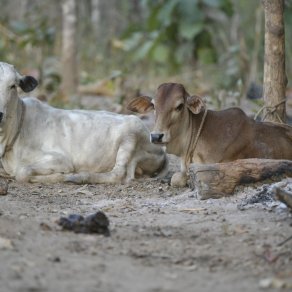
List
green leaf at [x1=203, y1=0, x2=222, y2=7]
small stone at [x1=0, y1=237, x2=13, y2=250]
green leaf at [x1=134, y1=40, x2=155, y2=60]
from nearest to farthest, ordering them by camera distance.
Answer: small stone at [x1=0, y1=237, x2=13, y2=250], green leaf at [x1=203, y1=0, x2=222, y2=7], green leaf at [x1=134, y1=40, x2=155, y2=60]

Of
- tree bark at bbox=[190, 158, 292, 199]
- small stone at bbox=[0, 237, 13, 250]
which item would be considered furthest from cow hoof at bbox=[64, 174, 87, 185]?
small stone at bbox=[0, 237, 13, 250]

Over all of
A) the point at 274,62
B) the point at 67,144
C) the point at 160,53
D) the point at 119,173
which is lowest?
the point at 119,173

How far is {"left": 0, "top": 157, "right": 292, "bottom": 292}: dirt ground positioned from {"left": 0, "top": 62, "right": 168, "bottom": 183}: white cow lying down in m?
0.94

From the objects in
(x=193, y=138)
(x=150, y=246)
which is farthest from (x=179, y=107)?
(x=150, y=246)

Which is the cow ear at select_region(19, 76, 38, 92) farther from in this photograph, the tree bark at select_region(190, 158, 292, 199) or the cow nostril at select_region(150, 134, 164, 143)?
the tree bark at select_region(190, 158, 292, 199)

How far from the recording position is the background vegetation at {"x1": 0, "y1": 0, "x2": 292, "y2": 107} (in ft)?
46.3

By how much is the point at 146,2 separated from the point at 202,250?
12187 millimetres

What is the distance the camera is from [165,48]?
15773mm

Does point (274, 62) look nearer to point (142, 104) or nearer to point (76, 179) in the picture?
point (142, 104)

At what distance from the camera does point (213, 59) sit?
1561cm

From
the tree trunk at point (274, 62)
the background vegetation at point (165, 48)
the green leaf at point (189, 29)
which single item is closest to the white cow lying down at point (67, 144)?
the tree trunk at point (274, 62)

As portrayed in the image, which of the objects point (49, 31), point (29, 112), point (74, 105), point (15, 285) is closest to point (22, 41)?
point (49, 31)

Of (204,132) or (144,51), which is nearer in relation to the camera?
(204,132)

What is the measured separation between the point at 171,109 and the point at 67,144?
51.1 inches
